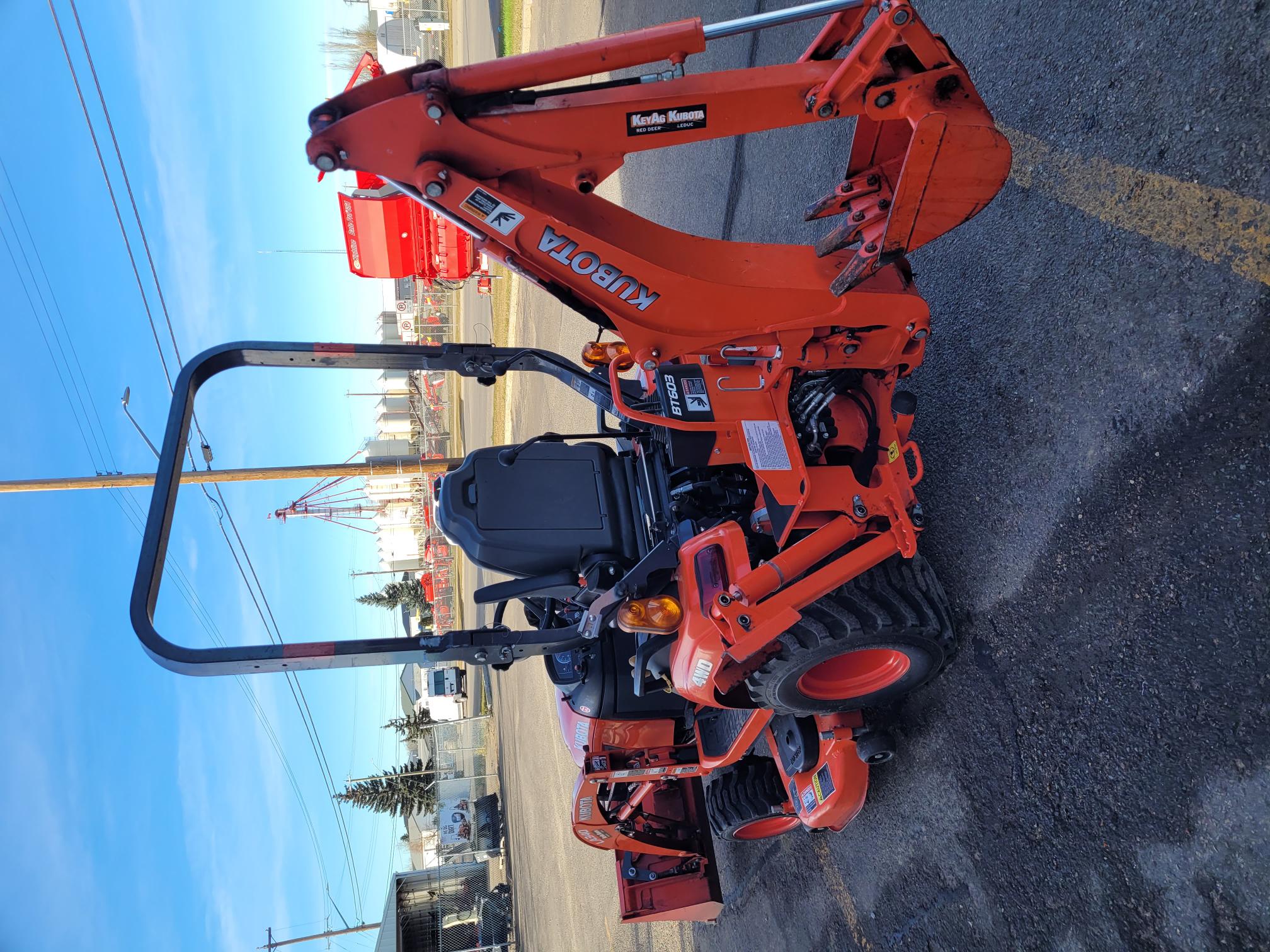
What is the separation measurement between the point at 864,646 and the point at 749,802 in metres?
2.07

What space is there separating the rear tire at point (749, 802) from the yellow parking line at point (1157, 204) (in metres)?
3.57

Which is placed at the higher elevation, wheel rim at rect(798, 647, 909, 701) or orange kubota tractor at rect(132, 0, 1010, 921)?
orange kubota tractor at rect(132, 0, 1010, 921)

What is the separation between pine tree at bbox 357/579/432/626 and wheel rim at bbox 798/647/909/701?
24.1 m

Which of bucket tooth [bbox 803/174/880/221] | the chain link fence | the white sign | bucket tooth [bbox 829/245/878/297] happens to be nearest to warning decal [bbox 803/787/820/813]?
bucket tooth [bbox 829/245/878/297]

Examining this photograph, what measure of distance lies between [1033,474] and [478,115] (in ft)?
9.08

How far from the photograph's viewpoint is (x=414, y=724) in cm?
2303

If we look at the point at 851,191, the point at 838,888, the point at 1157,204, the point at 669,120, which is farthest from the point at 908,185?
the point at 838,888

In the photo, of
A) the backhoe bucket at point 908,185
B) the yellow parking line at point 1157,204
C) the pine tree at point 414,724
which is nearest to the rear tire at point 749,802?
the backhoe bucket at point 908,185

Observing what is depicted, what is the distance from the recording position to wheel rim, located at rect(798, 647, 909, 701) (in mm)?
3846

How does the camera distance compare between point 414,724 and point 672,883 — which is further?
point 414,724

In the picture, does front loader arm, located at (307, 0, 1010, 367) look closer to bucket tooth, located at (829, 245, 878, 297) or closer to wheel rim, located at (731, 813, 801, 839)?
bucket tooth, located at (829, 245, 878, 297)

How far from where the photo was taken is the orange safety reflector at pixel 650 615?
3.43 metres

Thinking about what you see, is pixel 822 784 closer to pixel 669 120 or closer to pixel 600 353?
pixel 600 353

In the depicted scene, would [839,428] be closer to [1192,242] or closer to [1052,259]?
[1052,259]
